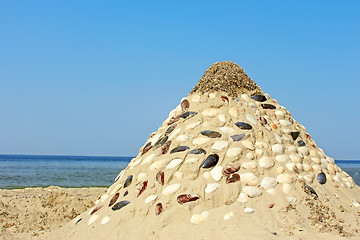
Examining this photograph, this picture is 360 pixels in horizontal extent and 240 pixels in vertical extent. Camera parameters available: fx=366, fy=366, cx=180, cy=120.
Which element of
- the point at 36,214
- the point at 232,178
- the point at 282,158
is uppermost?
the point at 282,158

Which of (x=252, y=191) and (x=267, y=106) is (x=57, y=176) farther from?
(x=252, y=191)

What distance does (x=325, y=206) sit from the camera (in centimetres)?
436

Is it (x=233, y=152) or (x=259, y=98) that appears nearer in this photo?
(x=233, y=152)

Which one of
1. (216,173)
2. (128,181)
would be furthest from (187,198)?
(128,181)

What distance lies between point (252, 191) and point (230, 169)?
0.39 meters

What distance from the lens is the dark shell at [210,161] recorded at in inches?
182

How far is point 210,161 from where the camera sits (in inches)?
183

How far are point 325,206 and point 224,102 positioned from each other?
78.9 inches

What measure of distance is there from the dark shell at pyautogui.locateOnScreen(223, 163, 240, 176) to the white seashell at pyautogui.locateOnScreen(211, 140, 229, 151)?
0.98 ft

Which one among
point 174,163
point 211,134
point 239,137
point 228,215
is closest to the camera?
point 228,215

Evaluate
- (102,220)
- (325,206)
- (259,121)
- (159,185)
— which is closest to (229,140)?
(259,121)

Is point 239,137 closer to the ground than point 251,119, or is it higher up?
closer to the ground

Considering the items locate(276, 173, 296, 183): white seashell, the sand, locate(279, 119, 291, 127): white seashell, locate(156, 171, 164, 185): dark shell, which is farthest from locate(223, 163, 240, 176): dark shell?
the sand

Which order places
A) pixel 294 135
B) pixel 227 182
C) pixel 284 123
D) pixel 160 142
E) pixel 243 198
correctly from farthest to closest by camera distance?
pixel 284 123
pixel 294 135
pixel 160 142
pixel 227 182
pixel 243 198
